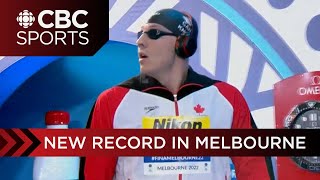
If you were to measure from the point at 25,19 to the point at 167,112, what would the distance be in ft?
1.82

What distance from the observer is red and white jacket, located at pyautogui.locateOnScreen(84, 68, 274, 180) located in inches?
59.9

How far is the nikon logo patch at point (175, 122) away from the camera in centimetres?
152

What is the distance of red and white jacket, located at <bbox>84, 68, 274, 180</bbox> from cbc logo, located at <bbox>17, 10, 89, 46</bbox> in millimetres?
207

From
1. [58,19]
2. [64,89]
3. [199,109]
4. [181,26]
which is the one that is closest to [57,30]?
[58,19]

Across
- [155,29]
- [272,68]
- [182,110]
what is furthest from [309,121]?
[155,29]

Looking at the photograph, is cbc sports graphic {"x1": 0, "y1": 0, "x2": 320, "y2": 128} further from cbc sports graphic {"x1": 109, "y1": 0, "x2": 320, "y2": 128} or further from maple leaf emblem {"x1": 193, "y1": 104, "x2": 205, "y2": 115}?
maple leaf emblem {"x1": 193, "y1": 104, "x2": 205, "y2": 115}

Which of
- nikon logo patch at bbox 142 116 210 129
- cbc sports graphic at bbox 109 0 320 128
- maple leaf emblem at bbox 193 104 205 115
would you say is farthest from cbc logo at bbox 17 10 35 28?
maple leaf emblem at bbox 193 104 205 115

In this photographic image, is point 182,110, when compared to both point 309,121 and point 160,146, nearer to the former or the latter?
point 160,146

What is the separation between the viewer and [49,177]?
1519 millimetres

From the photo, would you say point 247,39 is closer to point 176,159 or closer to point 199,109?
point 199,109

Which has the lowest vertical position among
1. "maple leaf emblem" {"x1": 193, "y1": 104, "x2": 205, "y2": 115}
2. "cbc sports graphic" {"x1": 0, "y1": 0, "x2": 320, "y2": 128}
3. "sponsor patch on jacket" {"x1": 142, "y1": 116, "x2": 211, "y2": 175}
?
"sponsor patch on jacket" {"x1": 142, "y1": 116, "x2": 211, "y2": 175}

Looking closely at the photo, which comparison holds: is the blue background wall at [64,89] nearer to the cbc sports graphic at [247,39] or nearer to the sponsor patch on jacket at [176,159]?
the cbc sports graphic at [247,39]

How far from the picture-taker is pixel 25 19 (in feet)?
5.09

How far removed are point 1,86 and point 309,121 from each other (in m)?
1.01
